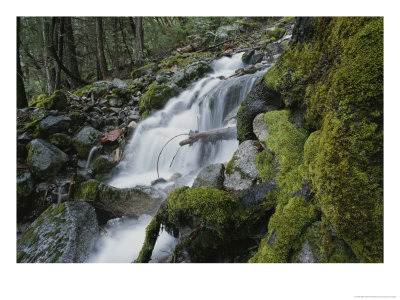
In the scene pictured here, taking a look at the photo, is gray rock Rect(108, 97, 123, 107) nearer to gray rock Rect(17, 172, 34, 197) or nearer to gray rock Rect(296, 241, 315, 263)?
gray rock Rect(17, 172, 34, 197)

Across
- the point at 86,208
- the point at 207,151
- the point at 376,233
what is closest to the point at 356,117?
the point at 376,233

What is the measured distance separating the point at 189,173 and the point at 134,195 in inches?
42.8

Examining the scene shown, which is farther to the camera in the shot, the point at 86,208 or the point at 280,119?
the point at 86,208

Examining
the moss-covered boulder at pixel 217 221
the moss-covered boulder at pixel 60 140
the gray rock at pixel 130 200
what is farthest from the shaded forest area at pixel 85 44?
the moss-covered boulder at pixel 217 221

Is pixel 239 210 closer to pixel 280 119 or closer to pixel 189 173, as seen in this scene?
pixel 280 119

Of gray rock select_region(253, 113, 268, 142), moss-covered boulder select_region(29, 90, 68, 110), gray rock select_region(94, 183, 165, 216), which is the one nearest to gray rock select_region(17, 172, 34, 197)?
gray rock select_region(94, 183, 165, 216)

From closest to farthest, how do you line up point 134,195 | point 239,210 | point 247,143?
1. point 239,210
2. point 247,143
3. point 134,195

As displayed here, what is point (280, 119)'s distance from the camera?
2309mm

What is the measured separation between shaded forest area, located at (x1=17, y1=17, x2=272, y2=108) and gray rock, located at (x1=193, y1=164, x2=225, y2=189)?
406 cm

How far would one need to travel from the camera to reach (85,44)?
8.42 m

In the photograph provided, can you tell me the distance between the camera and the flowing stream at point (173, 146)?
2.80 meters

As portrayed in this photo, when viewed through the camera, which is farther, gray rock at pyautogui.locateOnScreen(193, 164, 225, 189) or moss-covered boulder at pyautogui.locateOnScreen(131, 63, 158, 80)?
moss-covered boulder at pyautogui.locateOnScreen(131, 63, 158, 80)

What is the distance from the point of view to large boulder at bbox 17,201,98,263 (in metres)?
2.46
